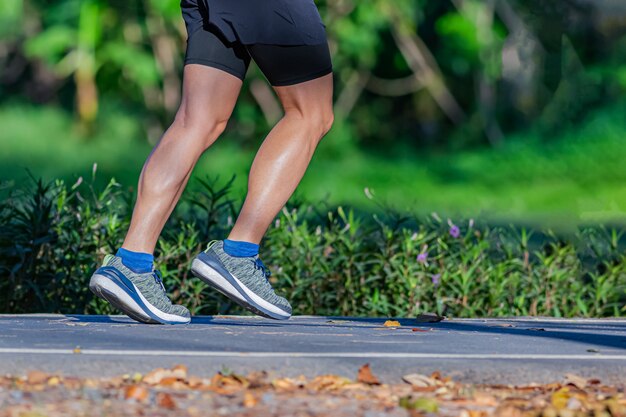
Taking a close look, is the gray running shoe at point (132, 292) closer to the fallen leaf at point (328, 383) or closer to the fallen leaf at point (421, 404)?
the fallen leaf at point (328, 383)

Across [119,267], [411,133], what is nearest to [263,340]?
[119,267]

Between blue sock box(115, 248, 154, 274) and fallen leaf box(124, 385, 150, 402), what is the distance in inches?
52.0

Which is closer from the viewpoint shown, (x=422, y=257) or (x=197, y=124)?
(x=197, y=124)

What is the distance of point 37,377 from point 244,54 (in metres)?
1.69

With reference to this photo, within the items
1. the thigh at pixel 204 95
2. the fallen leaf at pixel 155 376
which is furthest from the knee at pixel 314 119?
the fallen leaf at pixel 155 376

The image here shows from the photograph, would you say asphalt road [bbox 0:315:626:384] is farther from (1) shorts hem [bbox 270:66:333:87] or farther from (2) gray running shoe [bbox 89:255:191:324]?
(1) shorts hem [bbox 270:66:333:87]

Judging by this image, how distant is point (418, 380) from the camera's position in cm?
376

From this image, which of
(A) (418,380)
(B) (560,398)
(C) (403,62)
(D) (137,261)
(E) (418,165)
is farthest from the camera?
(C) (403,62)

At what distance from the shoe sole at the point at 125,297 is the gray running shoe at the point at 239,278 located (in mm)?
220

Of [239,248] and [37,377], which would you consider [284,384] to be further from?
[239,248]

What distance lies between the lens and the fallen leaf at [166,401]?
3.35m

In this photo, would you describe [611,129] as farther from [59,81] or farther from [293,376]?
[293,376]

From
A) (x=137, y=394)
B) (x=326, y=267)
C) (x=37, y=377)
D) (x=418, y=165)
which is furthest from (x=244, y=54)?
(x=418, y=165)

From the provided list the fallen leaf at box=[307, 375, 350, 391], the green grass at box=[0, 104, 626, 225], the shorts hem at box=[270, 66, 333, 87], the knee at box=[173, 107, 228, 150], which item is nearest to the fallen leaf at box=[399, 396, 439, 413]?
the fallen leaf at box=[307, 375, 350, 391]
